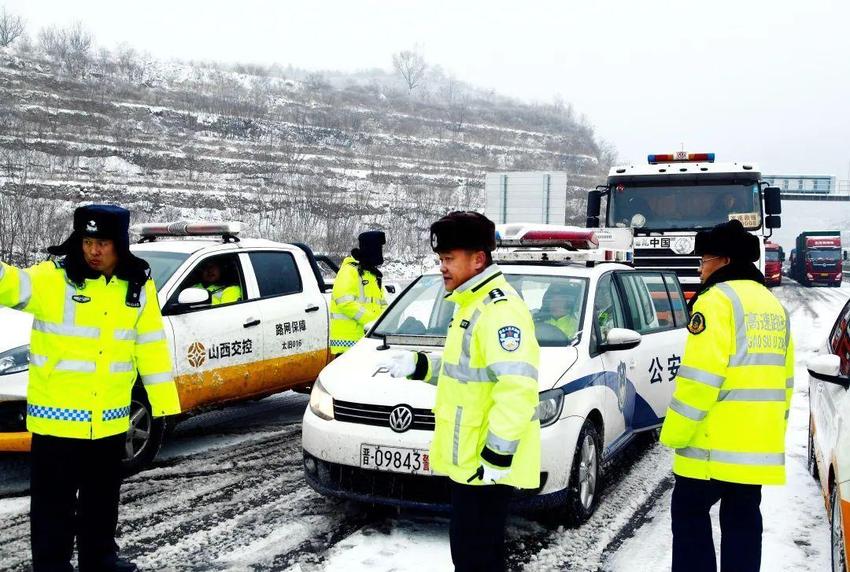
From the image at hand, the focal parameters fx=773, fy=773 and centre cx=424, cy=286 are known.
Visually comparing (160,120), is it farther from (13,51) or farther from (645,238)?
(645,238)

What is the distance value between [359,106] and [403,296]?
66.5 m

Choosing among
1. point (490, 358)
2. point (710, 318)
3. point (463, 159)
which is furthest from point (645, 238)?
point (463, 159)

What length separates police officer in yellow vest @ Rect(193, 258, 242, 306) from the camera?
6.71 metres

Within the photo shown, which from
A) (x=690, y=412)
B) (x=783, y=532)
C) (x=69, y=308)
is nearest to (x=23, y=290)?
(x=69, y=308)

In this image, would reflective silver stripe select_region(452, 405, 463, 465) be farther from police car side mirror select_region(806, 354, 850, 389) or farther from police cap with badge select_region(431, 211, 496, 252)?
police car side mirror select_region(806, 354, 850, 389)

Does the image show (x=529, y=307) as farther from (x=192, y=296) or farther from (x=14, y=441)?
(x=14, y=441)

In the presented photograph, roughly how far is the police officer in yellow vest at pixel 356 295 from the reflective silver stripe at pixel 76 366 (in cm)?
383

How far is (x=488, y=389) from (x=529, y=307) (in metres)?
2.95

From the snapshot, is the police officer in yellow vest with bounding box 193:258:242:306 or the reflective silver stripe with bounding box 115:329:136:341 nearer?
the reflective silver stripe with bounding box 115:329:136:341

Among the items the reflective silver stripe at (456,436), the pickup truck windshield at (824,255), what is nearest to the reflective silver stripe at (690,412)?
the reflective silver stripe at (456,436)

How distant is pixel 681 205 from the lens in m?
12.8

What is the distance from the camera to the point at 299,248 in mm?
7902

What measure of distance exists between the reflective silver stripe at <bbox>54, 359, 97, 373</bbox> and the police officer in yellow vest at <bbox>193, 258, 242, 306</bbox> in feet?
9.95

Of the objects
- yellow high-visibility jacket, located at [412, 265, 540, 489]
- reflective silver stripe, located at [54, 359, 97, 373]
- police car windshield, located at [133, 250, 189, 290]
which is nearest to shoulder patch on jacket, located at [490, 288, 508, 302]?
yellow high-visibility jacket, located at [412, 265, 540, 489]
